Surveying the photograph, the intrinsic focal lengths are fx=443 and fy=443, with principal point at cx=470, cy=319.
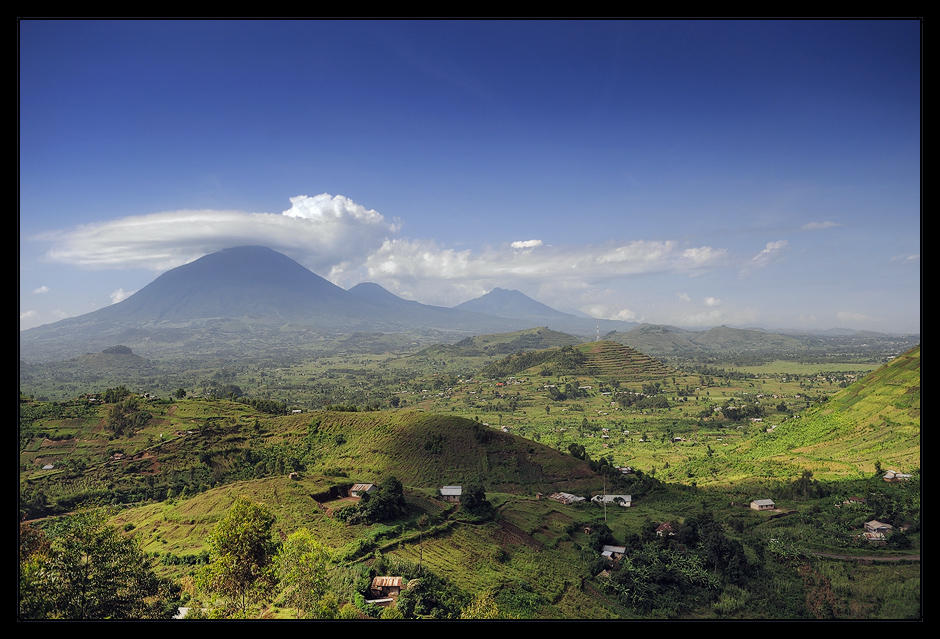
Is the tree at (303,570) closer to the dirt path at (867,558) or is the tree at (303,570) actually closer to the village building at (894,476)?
the dirt path at (867,558)

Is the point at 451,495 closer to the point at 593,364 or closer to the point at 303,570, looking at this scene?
the point at 303,570

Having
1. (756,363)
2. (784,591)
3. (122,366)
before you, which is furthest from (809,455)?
(122,366)

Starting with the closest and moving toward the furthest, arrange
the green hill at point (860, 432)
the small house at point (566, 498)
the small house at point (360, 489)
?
the small house at point (360, 489) → the small house at point (566, 498) → the green hill at point (860, 432)

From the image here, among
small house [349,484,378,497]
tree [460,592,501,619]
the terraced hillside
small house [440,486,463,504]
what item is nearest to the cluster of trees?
tree [460,592,501,619]

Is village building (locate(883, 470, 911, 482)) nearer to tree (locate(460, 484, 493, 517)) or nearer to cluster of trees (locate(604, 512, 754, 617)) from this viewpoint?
cluster of trees (locate(604, 512, 754, 617))

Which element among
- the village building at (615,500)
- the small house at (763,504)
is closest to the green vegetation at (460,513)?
the small house at (763,504)

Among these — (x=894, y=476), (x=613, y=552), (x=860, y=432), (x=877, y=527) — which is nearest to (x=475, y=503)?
(x=613, y=552)
